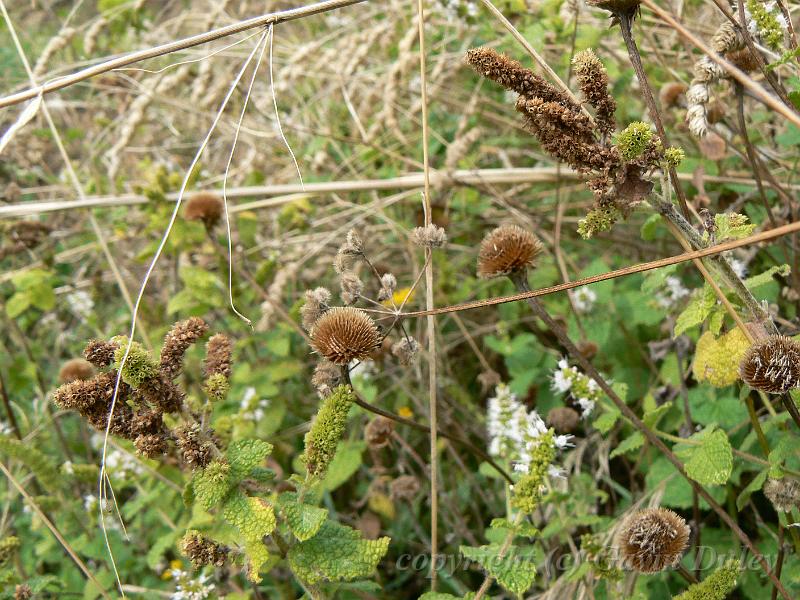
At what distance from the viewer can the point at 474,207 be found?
9.98ft

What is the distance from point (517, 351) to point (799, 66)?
1252 millimetres

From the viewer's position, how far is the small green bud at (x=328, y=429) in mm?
1273

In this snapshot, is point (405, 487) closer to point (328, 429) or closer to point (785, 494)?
point (328, 429)

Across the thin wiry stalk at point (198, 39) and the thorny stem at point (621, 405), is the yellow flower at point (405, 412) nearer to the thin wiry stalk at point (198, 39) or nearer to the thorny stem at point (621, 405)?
the thorny stem at point (621, 405)

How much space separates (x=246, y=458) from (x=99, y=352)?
0.31 m

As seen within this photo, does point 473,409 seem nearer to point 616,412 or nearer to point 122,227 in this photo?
point 616,412

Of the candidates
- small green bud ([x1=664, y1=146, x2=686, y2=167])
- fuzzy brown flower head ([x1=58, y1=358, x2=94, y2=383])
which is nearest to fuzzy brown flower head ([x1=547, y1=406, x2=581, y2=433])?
small green bud ([x1=664, y1=146, x2=686, y2=167])

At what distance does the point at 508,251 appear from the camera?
4.54 feet

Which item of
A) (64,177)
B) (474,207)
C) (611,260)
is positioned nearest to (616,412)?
(611,260)

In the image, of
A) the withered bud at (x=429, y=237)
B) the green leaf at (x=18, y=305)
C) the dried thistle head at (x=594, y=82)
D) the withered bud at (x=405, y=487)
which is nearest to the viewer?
the dried thistle head at (x=594, y=82)

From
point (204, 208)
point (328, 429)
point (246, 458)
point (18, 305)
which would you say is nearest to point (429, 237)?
point (328, 429)

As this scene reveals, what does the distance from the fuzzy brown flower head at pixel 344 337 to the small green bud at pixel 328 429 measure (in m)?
0.06

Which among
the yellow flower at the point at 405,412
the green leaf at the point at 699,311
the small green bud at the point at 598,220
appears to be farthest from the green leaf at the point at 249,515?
the yellow flower at the point at 405,412

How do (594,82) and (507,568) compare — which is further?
(507,568)
